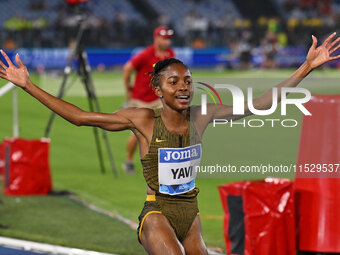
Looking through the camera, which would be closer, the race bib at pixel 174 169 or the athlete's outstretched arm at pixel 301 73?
the race bib at pixel 174 169

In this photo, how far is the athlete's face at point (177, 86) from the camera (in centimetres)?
470

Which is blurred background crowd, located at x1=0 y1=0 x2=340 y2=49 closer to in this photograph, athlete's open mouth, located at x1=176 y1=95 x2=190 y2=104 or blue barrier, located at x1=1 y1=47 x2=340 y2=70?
blue barrier, located at x1=1 y1=47 x2=340 y2=70

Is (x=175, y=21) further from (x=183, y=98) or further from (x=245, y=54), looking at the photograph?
(x=183, y=98)

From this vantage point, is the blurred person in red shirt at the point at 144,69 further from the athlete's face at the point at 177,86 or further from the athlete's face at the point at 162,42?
the athlete's face at the point at 177,86

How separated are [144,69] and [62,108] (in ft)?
20.7

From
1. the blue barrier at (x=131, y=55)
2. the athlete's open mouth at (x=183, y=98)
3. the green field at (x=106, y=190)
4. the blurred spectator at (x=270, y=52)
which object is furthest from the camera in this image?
the blurred spectator at (x=270, y=52)

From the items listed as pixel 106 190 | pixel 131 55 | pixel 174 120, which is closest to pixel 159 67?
pixel 174 120

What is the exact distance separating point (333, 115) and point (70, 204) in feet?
13.4

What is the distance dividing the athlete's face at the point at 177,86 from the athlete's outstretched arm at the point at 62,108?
295mm

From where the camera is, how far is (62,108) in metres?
4.82

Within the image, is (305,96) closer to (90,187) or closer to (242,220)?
(242,220)

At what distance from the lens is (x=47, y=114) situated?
18.3 m

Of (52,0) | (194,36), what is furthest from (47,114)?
(52,0)

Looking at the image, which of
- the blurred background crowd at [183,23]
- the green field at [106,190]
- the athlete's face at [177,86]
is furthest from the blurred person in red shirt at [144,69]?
the blurred background crowd at [183,23]
